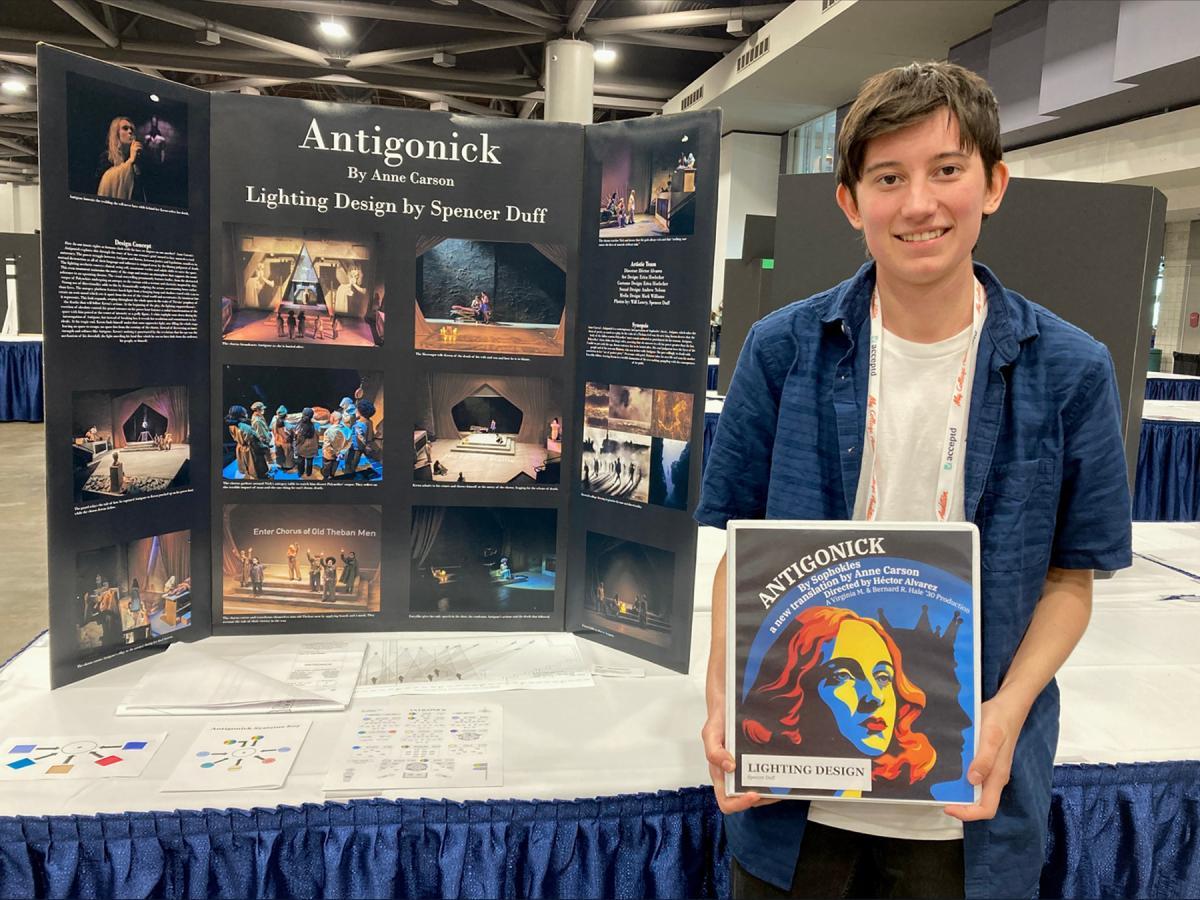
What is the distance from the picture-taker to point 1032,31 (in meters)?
6.65

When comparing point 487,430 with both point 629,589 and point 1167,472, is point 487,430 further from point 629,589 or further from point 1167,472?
point 1167,472

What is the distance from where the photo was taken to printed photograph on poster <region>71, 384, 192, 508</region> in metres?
1.36

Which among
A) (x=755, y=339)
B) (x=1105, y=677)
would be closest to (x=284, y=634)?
(x=755, y=339)

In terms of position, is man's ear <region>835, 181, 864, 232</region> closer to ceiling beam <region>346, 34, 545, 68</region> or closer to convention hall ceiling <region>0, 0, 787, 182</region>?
convention hall ceiling <region>0, 0, 787, 182</region>

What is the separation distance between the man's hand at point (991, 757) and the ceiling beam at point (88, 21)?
10.2 meters

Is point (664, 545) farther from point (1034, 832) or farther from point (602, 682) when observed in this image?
point (1034, 832)

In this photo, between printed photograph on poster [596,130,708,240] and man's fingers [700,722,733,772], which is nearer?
man's fingers [700,722,733,772]

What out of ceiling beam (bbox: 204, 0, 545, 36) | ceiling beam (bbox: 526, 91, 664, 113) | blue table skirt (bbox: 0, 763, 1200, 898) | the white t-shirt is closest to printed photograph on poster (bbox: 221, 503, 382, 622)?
blue table skirt (bbox: 0, 763, 1200, 898)

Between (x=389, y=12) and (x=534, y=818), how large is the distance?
8.64 m

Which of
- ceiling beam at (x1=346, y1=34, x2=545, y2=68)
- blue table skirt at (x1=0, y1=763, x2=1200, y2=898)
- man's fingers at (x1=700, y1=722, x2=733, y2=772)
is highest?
ceiling beam at (x1=346, y1=34, x2=545, y2=68)

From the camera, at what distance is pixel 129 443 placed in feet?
4.68

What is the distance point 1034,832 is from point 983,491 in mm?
379

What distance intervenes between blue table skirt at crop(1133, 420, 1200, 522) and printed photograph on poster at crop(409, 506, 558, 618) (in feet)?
12.8

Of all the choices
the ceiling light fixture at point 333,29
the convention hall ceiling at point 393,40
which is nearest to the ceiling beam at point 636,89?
the convention hall ceiling at point 393,40
